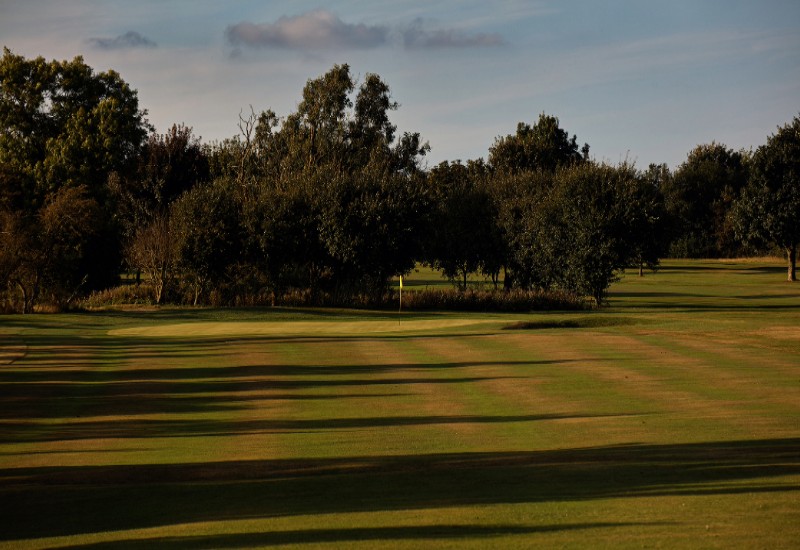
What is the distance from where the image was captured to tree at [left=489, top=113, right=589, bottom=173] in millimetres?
106000

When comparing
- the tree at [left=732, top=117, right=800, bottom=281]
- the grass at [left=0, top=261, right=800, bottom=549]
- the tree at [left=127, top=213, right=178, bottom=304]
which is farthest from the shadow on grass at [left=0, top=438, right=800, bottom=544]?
the tree at [left=732, top=117, right=800, bottom=281]

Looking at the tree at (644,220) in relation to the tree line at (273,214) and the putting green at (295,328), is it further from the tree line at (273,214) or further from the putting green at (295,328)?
the putting green at (295,328)

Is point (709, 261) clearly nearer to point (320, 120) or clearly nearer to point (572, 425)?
point (320, 120)

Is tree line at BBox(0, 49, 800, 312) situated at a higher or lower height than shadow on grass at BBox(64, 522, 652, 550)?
higher

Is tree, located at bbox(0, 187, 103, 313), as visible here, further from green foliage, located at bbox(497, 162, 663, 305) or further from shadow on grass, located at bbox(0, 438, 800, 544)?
shadow on grass, located at bbox(0, 438, 800, 544)

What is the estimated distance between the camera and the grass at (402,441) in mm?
10164

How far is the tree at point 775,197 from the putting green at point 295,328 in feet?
148

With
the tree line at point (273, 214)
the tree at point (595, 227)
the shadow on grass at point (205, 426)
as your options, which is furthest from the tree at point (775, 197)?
the shadow on grass at point (205, 426)

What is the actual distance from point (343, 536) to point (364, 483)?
2.86m

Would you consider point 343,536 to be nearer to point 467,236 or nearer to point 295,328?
point 295,328

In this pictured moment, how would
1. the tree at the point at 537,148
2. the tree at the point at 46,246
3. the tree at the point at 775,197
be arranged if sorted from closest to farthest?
the tree at the point at 46,246 < the tree at the point at 775,197 < the tree at the point at 537,148

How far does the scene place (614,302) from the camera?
182 feet

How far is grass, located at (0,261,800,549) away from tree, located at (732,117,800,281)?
4850 cm

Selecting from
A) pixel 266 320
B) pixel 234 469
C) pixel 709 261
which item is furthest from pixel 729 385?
pixel 709 261
